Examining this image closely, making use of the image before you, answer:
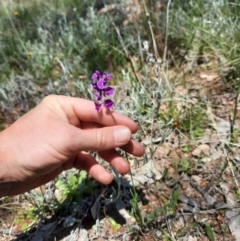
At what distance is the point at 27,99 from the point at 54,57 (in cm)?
56

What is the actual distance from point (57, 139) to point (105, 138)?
0.21 metres

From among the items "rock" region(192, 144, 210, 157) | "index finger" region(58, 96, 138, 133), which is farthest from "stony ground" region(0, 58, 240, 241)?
"index finger" region(58, 96, 138, 133)

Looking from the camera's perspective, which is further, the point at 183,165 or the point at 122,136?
the point at 183,165

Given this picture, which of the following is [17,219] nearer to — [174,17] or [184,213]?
Result: [184,213]

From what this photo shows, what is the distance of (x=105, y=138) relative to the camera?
167cm

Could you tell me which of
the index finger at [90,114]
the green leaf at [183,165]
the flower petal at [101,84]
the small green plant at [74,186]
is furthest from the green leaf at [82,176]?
the flower petal at [101,84]

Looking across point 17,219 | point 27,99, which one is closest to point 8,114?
point 27,99

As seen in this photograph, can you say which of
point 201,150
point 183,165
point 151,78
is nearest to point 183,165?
point 183,165

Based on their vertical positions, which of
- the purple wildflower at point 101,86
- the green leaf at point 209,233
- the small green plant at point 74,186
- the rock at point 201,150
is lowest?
the green leaf at point 209,233

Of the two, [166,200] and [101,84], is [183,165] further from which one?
[101,84]

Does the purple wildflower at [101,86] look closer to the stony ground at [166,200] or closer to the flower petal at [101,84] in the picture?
the flower petal at [101,84]

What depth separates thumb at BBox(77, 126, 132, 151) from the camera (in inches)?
65.0

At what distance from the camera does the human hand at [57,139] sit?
1.64m

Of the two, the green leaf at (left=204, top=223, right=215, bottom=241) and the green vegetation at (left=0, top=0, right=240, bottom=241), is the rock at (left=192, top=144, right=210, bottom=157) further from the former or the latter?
the green leaf at (left=204, top=223, right=215, bottom=241)
